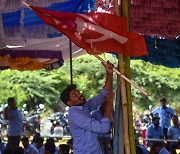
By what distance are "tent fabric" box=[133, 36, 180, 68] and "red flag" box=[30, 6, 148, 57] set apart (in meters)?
3.69

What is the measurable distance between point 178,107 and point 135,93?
219cm

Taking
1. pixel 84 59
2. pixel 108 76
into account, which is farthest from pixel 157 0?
pixel 84 59

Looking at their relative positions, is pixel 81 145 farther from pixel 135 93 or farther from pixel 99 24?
pixel 135 93

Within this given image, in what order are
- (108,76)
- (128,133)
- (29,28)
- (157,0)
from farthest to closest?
(29,28), (157,0), (108,76), (128,133)

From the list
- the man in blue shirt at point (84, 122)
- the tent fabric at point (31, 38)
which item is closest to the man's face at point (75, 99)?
the man in blue shirt at point (84, 122)

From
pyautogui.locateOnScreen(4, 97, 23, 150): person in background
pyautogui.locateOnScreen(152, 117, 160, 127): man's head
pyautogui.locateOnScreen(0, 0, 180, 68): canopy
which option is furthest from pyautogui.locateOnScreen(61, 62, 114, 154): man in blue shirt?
pyautogui.locateOnScreen(152, 117, 160, 127): man's head

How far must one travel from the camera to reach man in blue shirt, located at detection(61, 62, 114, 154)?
15.2 feet

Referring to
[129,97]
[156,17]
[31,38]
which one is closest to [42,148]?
[31,38]

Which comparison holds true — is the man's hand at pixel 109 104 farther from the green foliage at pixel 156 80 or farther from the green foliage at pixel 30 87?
the green foliage at pixel 30 87

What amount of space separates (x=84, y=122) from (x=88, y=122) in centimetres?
4

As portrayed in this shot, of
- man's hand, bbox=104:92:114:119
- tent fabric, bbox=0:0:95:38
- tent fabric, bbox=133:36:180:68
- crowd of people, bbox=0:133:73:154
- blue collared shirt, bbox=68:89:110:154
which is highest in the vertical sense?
tent fabric, bbox=0:0:95:38

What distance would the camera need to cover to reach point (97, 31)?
15.1 ft

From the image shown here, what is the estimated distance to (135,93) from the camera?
21812mm

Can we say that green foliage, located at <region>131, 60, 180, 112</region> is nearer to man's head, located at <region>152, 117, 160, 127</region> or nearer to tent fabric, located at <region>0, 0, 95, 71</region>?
man's head, located at <region>152, 117, 160, 127</region>
